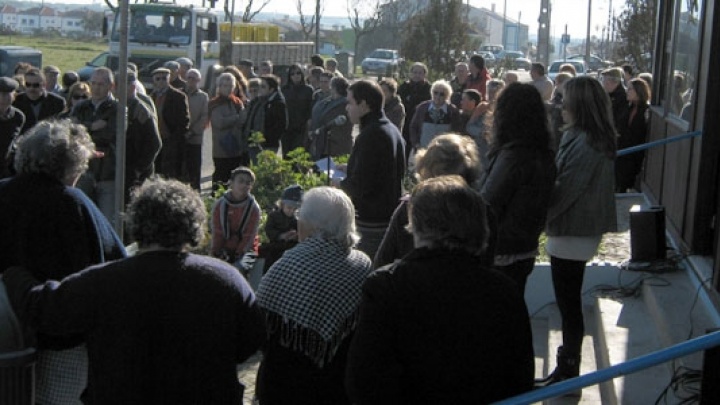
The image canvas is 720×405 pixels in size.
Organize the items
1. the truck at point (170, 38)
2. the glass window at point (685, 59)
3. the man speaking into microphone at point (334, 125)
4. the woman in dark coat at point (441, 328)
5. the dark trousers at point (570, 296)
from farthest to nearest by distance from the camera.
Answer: the truck at point (170, 38), the man speaking into microphone at point (334, 125), the glass window at point (685, 59), the dark trousers at point (570, 296), the woman in dark coat at point (441, 328)

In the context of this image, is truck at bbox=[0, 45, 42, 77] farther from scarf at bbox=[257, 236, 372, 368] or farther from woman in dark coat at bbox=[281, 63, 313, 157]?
scarf at bbox=[257, 236, 372, 368]

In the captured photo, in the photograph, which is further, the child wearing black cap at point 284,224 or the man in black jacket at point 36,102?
the man in black jacket at point 36,102

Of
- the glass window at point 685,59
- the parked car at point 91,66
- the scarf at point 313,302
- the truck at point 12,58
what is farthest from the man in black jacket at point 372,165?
the parked car at point 91,66

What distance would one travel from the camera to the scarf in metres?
4.07

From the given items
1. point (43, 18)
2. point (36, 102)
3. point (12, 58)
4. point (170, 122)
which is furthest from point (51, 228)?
point (43, 18)

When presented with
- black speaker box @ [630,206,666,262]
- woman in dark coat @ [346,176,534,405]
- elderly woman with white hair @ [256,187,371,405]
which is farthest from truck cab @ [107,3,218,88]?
woman in dark coat @ [346,176,534,405]

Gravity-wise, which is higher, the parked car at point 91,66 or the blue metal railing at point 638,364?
the parked car at point 91,66

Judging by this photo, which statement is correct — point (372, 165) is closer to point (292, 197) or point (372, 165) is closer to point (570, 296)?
point (292, 197)

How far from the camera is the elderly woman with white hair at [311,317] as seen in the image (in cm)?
408

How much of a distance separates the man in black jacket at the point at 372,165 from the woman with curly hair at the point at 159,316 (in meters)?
3.15

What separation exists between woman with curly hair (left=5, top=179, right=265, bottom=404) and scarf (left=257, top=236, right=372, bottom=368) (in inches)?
11.8

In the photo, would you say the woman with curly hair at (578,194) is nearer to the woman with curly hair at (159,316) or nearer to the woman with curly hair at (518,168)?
the woman with curly hair at (518,168)

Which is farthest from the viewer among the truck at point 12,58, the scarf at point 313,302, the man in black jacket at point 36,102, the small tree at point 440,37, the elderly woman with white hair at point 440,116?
the small tree at point 440,37

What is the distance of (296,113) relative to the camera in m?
14.0
